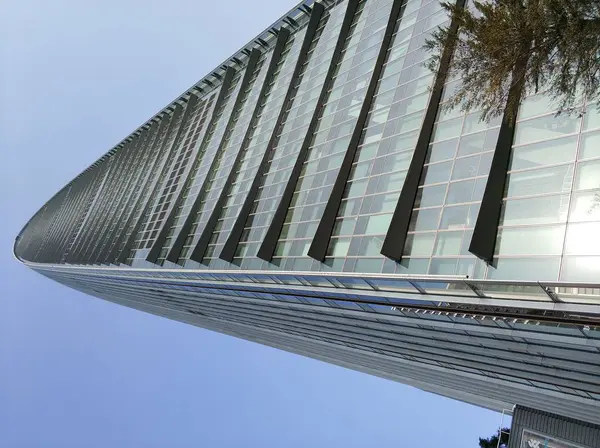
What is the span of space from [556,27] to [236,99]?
3809cm

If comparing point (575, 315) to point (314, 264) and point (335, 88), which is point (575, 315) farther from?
point (335, 88)

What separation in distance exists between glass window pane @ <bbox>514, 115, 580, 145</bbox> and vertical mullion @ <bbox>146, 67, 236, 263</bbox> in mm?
29014

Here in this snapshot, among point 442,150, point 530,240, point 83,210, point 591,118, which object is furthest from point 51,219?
point 591,118

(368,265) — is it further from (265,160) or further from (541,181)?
(265,160)

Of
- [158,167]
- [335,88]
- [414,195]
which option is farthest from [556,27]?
[158,167]

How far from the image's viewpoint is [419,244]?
1981 cm

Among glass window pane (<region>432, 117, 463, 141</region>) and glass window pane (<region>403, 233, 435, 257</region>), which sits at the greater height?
glass window pane (<region>432, 117, 463, 141</region>)

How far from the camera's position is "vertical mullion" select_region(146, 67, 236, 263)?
1721 inches

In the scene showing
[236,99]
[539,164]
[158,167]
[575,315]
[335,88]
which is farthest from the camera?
[158,167]

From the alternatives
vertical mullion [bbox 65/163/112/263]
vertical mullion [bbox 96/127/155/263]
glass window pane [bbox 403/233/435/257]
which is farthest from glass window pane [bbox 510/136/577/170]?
vertical mullion [bbox 65/163/112/263]

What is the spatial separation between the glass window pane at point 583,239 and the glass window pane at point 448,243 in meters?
3.90

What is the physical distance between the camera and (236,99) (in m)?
48.0

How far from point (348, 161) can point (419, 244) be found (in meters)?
8.86

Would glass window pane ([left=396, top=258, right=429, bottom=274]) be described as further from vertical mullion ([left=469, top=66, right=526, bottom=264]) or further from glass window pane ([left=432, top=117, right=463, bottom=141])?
glass window pane ([left=432, top=117, right=463, bottom=141])
